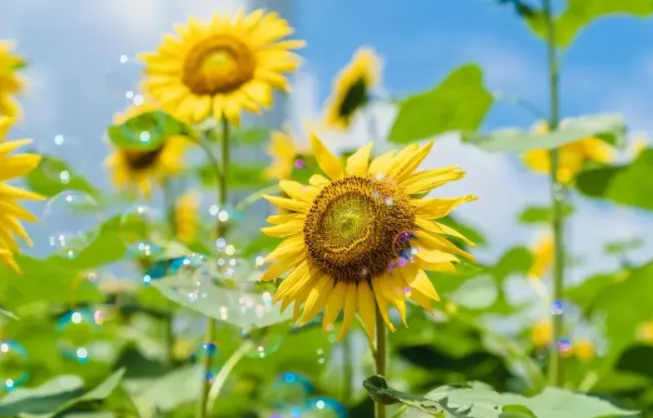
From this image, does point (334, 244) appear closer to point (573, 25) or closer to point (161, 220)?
point (161, 220)

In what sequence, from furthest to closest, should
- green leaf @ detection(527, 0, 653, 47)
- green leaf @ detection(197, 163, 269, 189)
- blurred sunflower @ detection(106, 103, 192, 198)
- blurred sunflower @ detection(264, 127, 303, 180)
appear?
blurred sunflower @ detection(106, 103, 192, 198), blurred sunflower @ detection(264, 127, 303, 180), green leaf @ detection(197, 163, 269, 189), green leaf @ detection(527, 0, 653, 47)

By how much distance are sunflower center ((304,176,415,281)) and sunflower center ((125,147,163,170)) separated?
5.80 ft

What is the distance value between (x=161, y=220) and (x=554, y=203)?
82 centimetres

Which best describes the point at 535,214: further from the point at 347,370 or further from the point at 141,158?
the point at 141,158

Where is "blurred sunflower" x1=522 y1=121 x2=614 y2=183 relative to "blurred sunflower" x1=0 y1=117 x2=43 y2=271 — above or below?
above

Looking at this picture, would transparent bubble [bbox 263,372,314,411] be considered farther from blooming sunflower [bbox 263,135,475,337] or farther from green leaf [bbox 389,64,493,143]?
green leaf [bbox 389,64,493,143]

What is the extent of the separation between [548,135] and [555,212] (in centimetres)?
32

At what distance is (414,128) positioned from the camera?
70.7 inches

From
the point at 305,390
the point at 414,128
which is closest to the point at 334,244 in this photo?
the point at 305,390

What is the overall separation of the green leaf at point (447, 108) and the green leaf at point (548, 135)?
19 cm

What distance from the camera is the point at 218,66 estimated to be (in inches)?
58.2

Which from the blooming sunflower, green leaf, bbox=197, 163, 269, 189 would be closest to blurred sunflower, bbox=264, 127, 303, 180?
green leaf, bbox=197, 163, 269, 189

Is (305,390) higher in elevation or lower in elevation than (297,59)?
lower

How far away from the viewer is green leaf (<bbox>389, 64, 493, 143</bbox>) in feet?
5.86
